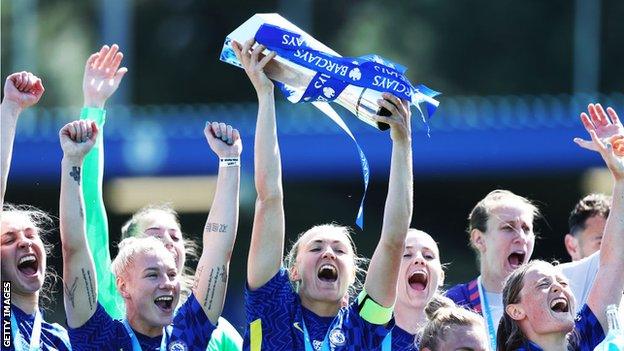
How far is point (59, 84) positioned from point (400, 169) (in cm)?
948

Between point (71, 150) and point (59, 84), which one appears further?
point (59, 84)

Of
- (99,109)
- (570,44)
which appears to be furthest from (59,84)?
(99,109)

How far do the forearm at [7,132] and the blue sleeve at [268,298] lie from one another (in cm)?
94

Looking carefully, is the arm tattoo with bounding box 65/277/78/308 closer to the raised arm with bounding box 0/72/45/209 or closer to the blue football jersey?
the raised arm with bounding box 0/72/45/209

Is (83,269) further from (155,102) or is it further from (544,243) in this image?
(155,102)

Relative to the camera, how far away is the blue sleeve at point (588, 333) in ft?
16.3

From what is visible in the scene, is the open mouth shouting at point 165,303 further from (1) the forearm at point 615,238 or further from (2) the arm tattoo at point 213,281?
(1) the forearm at point 615,238

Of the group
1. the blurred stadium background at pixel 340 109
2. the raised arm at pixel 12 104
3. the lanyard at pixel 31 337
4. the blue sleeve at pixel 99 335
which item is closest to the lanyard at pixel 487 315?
the blue sleeve at pixel 99 335

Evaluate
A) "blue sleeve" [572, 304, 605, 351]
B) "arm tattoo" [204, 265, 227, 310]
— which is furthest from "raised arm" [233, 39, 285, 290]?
→ "blue sleeve" [572, 304, 605, 351]

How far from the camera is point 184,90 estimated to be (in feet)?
46.9

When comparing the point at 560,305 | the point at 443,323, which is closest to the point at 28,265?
the point at 443,323

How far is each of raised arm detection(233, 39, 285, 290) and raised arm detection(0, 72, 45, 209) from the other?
790 mm

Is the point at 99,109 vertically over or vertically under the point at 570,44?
under

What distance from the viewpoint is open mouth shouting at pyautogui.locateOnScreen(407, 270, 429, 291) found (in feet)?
18.5
